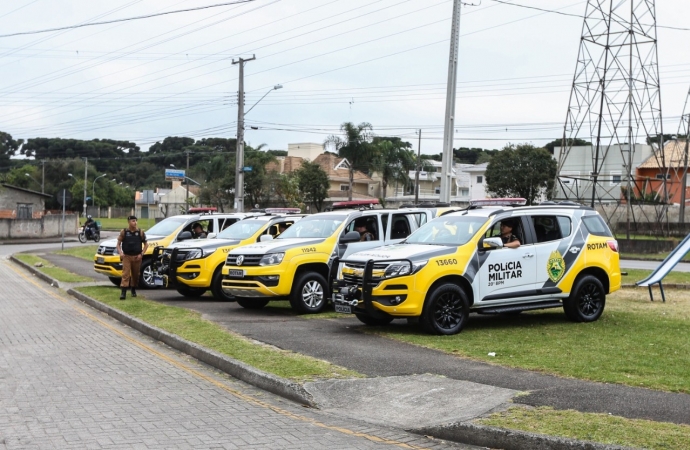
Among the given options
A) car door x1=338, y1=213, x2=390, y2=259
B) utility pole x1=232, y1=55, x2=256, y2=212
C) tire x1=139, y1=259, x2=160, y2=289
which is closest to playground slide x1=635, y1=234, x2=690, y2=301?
car door x1=338, y1=213, x2=390, y2=259

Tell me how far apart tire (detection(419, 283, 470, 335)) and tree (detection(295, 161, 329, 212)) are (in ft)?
187

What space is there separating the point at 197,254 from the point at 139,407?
33.6 ft

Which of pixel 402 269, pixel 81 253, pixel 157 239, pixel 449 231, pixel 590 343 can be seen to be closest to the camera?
pixel 590 343

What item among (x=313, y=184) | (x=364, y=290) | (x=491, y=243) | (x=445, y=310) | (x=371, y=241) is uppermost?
(x=313, y=184)

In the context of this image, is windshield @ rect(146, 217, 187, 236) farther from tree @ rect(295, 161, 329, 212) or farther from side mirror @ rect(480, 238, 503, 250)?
tree @ rect(295, 161, 329, 212)

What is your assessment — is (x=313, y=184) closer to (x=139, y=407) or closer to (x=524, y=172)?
(x=524, y=172)

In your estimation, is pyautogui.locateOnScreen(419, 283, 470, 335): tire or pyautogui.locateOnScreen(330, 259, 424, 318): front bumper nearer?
pyautogui.locateOnScreen(330, 259, 424, 318): front bumper

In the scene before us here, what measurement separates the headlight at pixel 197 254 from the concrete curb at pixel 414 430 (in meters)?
3.86

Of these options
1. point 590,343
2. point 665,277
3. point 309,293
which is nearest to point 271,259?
point 309,293

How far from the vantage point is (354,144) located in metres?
63.6

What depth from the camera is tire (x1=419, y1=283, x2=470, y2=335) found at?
40.7 ft

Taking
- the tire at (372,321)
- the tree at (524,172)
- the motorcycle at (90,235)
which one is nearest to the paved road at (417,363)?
the tire at (372,321)

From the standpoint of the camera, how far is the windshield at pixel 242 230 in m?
19.1

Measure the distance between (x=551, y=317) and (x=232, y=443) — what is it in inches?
369
